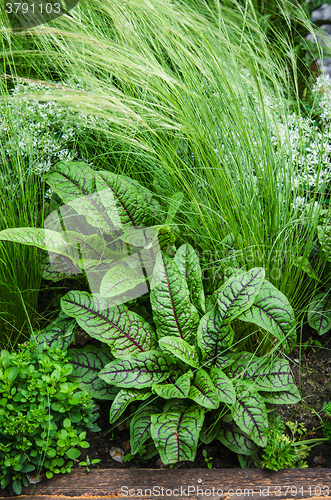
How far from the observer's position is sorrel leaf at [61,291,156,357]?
1.27 m

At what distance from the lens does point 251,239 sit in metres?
1.39

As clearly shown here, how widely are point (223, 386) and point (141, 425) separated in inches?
12.3

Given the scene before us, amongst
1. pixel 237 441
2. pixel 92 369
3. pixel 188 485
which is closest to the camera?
pixel 188 485

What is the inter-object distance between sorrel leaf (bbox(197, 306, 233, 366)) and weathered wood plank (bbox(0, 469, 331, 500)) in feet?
1.22

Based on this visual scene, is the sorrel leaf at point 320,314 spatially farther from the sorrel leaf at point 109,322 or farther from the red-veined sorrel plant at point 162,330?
the sorrel leaf at point 109,322

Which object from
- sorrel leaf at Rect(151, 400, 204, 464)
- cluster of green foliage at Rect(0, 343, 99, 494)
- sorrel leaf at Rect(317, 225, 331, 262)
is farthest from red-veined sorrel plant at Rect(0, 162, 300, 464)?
sorrel leaf at Rect(317, 225, 331, 262)

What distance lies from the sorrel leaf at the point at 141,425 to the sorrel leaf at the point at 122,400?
0.05 m

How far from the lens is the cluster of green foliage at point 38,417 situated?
1104 mm

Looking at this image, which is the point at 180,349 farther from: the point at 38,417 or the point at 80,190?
the point at 80,190

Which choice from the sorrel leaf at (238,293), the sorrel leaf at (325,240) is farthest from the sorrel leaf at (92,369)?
the sorrel leaf at (325,240)

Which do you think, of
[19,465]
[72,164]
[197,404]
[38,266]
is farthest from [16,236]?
[197,404]

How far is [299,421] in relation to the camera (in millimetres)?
1360

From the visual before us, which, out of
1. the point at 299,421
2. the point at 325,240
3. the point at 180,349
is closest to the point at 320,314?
the point at 325,240

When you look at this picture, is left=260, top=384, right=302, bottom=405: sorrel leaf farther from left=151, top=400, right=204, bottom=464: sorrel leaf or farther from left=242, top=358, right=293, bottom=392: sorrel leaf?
left=151, top=400, right=204, bottom=464: sorrel leaf
